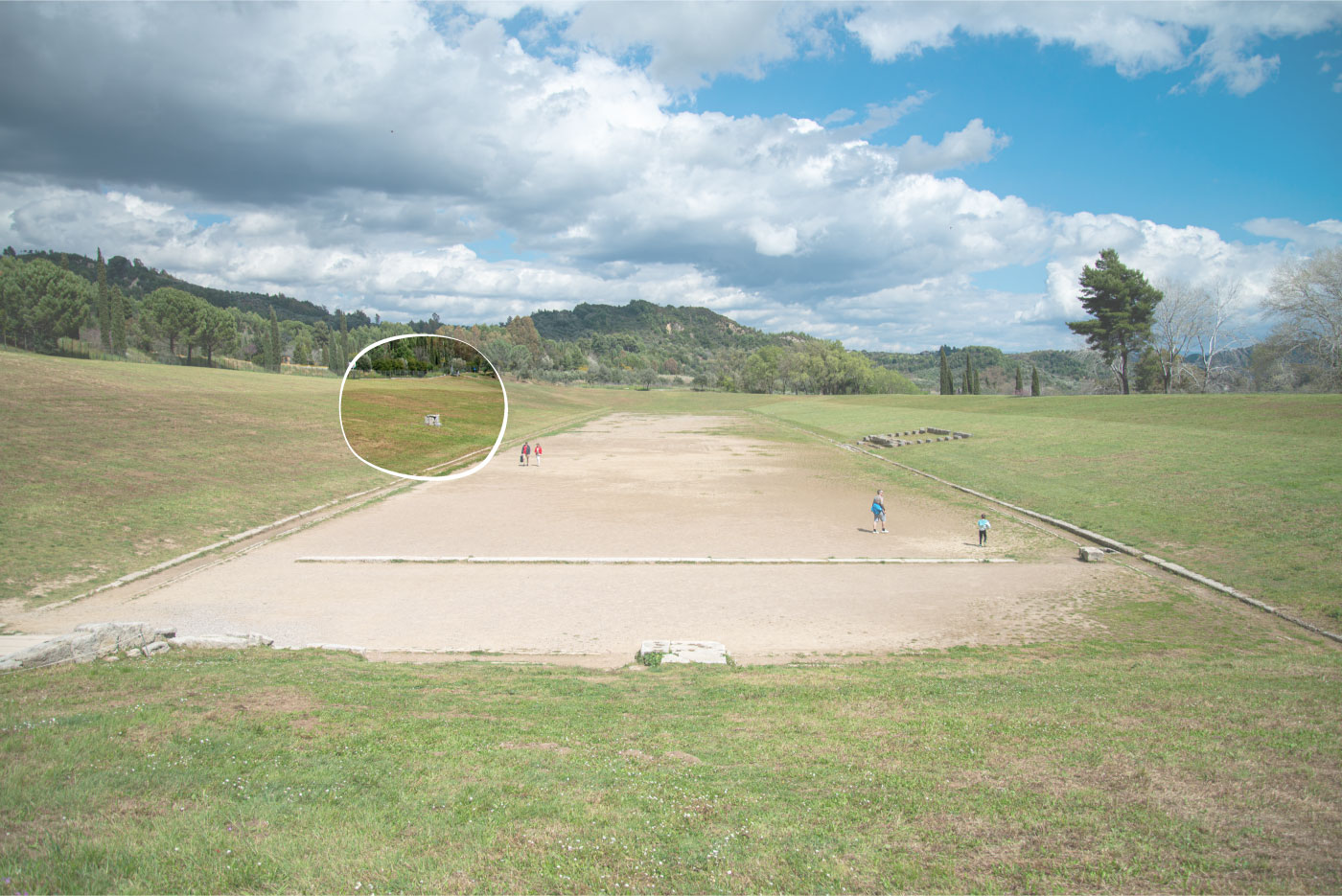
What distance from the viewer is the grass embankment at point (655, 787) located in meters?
4.43

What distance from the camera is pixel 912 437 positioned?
5209 centimetres

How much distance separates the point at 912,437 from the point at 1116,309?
42.7 metres

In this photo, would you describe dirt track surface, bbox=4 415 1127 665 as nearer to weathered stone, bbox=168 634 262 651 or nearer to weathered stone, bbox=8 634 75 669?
weathered stone, bbox=168 634 262 651

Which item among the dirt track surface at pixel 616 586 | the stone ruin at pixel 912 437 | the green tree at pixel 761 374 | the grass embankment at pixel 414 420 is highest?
the green tree at pixel 761 374

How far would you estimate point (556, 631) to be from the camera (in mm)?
13195

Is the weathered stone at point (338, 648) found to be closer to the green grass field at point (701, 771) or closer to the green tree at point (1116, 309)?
the green grass field at point (701, 771)

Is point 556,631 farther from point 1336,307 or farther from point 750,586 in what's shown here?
point 1336,307

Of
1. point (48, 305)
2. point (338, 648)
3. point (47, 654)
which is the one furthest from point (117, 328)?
point (47, 654)

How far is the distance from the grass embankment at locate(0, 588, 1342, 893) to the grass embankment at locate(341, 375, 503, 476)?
2682 millimetres

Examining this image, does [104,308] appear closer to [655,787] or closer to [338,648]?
[338,648]

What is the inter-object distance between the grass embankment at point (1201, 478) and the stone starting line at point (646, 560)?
5645mm

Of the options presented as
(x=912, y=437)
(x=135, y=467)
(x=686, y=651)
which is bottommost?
(x=686, y=651)

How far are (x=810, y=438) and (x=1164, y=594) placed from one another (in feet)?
134

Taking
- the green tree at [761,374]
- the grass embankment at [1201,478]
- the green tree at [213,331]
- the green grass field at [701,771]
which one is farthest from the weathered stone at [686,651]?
the green tree at [761,374]
